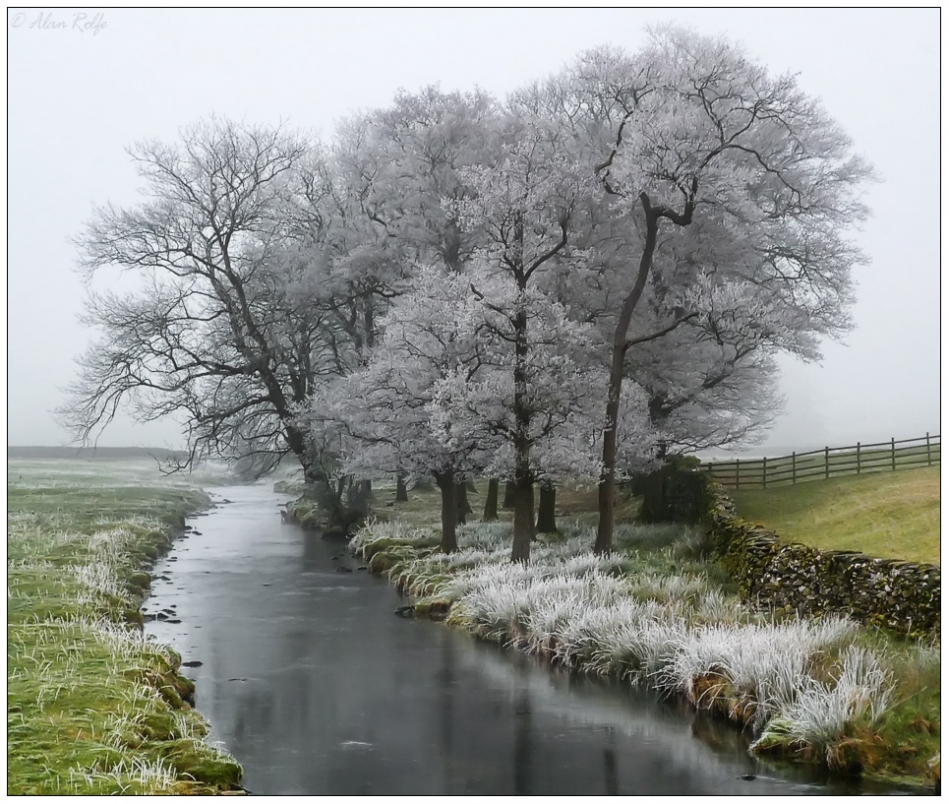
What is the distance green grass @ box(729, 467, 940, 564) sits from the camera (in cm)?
1634

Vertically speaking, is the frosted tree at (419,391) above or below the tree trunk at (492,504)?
above

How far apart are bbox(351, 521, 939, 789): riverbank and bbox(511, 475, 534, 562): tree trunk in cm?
39

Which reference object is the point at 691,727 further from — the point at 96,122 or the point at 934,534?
the point at 96,122

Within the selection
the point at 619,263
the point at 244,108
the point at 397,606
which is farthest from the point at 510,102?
the point at 397,606

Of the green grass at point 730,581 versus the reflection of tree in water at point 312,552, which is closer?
the green grass at point 730,581

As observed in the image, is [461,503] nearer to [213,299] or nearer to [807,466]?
[213,299]

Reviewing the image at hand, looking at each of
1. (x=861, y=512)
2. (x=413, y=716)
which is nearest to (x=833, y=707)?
(x=413, y=716)

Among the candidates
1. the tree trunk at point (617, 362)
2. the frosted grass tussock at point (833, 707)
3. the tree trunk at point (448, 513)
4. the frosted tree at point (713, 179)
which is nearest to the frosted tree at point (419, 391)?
the tree trunk at point (448, 513)

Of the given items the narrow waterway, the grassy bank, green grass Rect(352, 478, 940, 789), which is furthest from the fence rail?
the grassy bank

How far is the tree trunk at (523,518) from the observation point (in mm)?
20000

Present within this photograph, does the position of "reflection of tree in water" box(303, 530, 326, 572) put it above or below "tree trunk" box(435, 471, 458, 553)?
below

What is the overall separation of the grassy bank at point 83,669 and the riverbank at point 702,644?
5.57 metres

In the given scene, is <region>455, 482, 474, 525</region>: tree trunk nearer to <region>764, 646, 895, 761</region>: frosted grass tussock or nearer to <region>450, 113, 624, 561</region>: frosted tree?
<region>450, 113, 624, 561</region>: frosted tree

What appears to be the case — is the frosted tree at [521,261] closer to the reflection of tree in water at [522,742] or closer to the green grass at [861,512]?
the green grass at [861,512]
